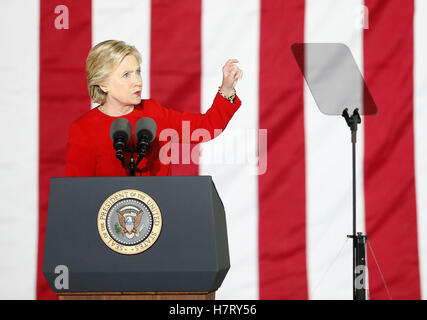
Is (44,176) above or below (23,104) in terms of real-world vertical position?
below

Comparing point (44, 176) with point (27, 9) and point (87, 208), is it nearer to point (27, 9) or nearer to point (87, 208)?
point (27, 9)

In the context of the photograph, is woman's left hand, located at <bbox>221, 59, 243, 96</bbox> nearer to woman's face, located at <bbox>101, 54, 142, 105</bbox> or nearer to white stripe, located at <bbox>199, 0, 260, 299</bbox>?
woman's face, located at <bbox>101, 54, 142, 105</bbox>

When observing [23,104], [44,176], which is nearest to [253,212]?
[44,176]

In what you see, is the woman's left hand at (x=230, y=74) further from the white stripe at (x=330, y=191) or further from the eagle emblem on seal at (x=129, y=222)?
the white stripe at (x=330, y=191)

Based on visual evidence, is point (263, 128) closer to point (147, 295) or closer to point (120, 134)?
point (120, 134)

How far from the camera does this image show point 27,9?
7.31 feet

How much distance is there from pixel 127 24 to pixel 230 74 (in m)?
0.83

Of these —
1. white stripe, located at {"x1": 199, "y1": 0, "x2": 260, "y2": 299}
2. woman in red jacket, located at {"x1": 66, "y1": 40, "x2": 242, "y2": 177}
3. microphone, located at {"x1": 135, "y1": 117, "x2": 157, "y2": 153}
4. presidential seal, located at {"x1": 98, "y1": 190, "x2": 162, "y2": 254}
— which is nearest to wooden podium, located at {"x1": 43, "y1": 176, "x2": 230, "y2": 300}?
presidential seal, located at {"x1": 98, "y1": 190, "x2": 162, "y2": 254}

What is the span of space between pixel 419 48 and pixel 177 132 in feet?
3.53

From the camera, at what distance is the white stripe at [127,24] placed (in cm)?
221

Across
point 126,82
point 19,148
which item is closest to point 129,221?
point 126,82

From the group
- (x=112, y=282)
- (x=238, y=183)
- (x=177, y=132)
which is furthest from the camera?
(x=238, y=183)

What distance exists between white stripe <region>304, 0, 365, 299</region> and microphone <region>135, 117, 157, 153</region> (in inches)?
40.2

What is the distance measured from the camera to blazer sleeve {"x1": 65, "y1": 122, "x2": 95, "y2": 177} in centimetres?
149
